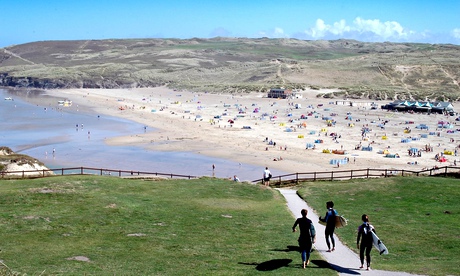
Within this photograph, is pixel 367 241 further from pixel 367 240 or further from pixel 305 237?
pixel 305 237

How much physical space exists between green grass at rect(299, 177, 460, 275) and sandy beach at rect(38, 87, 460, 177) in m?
18.8

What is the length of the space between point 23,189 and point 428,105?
92.0 meters

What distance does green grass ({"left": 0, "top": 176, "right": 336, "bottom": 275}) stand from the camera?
1412cm

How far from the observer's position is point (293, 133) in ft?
233

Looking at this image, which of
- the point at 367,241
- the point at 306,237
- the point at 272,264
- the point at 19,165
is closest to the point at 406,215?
the point at 367,241

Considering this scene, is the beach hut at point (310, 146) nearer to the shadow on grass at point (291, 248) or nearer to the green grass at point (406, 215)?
the green grass at point (406, 215)

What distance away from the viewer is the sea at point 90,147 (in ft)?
156

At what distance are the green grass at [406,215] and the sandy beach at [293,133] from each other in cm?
1881

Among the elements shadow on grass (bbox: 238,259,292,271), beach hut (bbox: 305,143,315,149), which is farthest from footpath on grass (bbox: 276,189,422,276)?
beach hut (bbox: 305,143,315,149)

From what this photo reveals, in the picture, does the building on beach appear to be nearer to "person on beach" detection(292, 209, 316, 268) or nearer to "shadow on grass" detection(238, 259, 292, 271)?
"shadow on grass" detection(238, 259, 292, 271)

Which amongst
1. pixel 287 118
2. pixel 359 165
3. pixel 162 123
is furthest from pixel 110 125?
pixel 359 165

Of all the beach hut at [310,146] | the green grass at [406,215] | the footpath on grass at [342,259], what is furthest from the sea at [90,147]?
the footpath on grass at [342,259]

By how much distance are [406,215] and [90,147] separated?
4386 centimetres

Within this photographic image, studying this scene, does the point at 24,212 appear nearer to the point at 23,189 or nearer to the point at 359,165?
the point at 23,189
